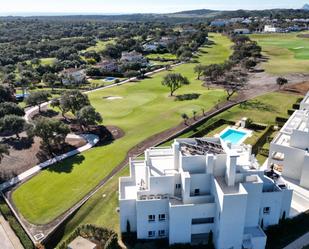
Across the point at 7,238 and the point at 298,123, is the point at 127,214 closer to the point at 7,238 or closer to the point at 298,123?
the point at 7,238

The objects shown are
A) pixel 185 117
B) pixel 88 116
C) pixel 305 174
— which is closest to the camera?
pixel 305 174

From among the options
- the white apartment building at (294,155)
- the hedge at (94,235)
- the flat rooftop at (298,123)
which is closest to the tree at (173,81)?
the flat rooftop at (298,123)

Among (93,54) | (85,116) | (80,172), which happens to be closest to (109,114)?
(85,116)

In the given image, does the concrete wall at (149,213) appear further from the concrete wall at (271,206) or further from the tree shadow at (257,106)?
the tree shadow at (257,106)

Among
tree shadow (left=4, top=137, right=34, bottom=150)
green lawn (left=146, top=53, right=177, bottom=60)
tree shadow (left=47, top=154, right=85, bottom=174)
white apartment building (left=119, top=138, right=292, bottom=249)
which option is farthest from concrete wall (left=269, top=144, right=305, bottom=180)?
green lawn (left=146, top=53, right=177, bottom=60)

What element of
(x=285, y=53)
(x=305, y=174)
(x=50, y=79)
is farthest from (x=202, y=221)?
(x=285, y=53)
